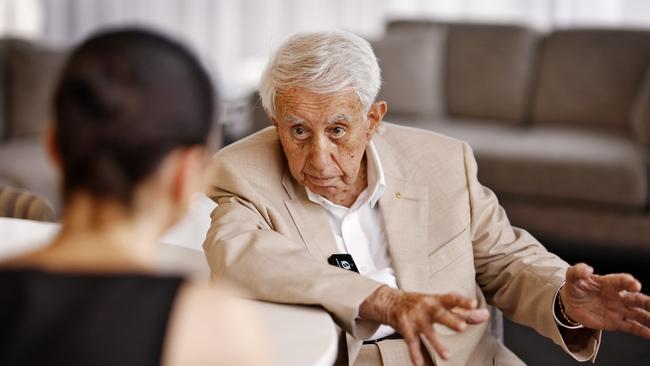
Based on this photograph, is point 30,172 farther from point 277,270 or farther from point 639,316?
point 639,316

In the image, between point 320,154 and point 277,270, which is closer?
point 277,270

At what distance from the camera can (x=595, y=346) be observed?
1.66 m

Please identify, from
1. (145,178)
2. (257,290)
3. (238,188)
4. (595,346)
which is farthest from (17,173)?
(145,178)

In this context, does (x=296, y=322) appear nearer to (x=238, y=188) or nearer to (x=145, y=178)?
(x=238, y=188)

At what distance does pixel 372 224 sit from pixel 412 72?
2.73m

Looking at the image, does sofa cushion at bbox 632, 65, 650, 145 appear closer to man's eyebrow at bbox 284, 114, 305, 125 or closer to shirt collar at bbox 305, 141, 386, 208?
shirt collar at bbox 305, 141, 386, 208

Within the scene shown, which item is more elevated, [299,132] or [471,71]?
[299,132]

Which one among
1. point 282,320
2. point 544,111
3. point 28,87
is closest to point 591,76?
point 544,111

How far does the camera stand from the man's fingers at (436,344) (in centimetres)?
127

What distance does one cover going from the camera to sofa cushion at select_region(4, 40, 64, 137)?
443 centimetres

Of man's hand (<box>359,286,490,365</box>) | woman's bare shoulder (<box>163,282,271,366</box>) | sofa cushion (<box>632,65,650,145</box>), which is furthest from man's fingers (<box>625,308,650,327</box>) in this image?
sofa cushion (<box>632,65,650,145</box>)

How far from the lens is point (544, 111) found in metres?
4.45

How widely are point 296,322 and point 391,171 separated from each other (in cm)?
59

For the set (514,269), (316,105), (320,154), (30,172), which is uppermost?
(316,105)
